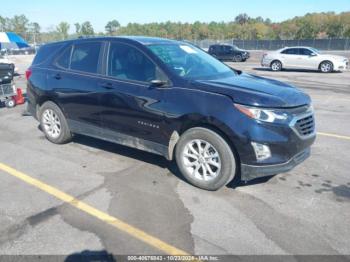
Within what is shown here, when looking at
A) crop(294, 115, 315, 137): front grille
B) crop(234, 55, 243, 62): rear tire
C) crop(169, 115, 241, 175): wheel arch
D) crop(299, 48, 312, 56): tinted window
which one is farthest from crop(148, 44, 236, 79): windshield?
crop(234, 55, 243, 62): rear tire

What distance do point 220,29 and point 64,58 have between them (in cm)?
9738

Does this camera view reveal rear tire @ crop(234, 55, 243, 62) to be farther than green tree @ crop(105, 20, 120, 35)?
No

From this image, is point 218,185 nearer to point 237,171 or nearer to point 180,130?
point 237,171

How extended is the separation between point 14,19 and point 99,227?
119 metres

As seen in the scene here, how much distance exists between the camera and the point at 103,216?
3.76 metres

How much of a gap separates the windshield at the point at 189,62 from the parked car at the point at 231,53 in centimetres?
2539

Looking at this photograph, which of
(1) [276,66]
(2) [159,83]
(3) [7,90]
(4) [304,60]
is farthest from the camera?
(1) [276,66]

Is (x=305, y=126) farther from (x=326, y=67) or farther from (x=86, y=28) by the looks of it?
(x=86, y=28)

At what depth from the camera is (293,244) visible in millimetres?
3254

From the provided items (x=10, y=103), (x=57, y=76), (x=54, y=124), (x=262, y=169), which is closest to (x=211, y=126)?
(x=262, y=169)

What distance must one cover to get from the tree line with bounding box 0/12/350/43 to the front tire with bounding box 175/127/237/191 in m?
66.7

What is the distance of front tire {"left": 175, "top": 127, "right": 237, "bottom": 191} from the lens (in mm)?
4117

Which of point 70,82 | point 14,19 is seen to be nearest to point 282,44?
point 70,82

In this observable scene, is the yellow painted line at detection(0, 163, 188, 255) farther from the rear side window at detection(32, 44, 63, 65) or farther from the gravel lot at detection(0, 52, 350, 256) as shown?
the rear side window at detection(32, 44, 63, 65)
